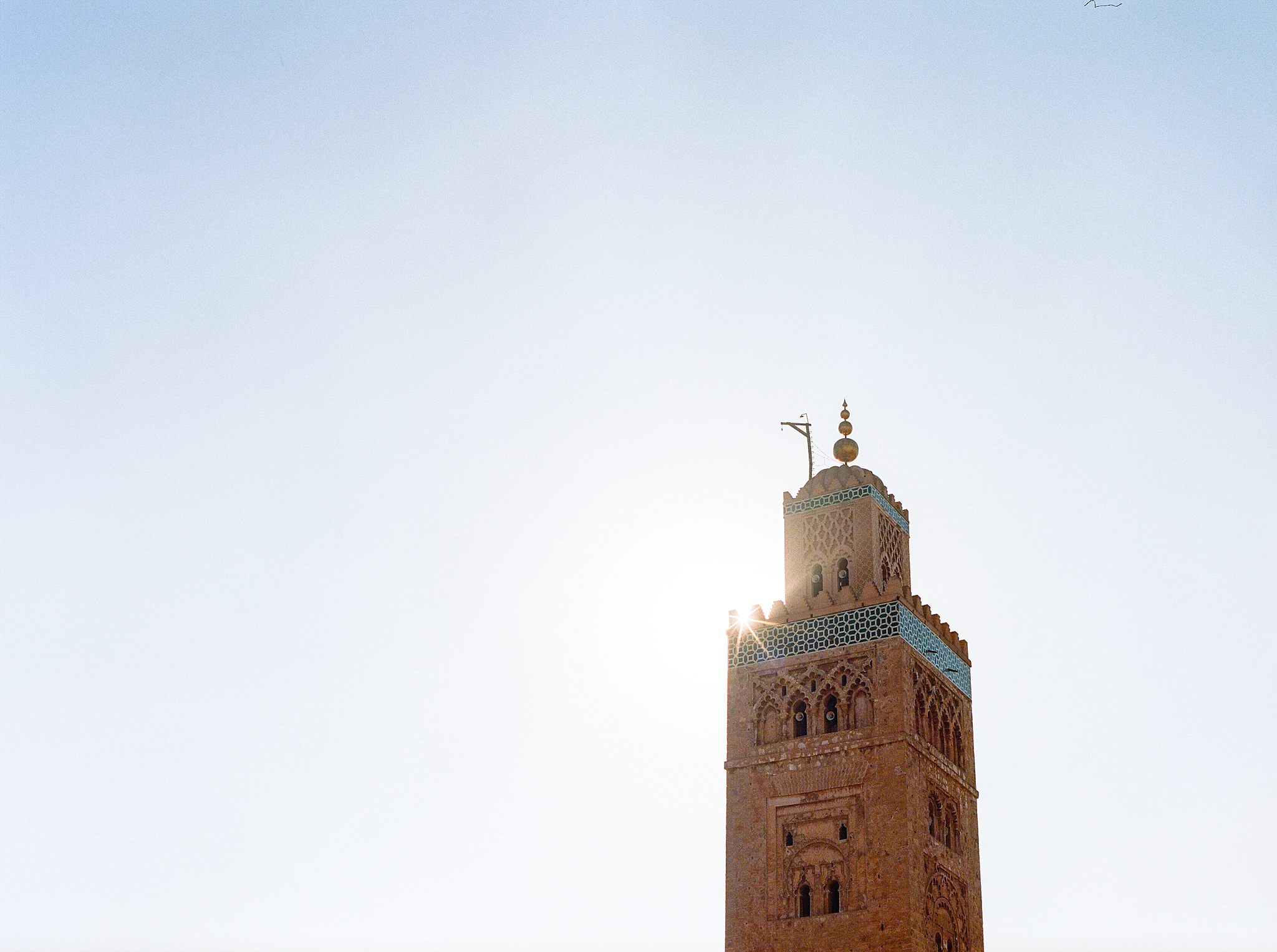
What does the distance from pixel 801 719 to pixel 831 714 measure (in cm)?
52

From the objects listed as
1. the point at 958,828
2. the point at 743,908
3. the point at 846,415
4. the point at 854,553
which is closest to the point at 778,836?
the point at 743,908

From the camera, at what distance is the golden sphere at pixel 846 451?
28.9 metres

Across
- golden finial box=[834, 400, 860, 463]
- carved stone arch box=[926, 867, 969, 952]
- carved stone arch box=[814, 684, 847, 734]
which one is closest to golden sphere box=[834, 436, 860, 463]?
golden finial box=[834, 400, 860, 463]

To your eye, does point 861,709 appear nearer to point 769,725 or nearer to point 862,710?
point 862,710

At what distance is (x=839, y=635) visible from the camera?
86.0 ft

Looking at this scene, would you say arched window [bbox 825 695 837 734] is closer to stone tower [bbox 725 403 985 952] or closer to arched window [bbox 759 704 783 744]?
stone tower [bbox 725 403 985 952]

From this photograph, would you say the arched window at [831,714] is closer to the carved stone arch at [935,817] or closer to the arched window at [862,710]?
the arched window at [862,710]

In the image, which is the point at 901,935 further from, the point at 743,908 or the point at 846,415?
the point at 846,415

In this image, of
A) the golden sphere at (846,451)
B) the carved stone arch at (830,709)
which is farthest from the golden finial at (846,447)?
the carved stone arch at (830,709)

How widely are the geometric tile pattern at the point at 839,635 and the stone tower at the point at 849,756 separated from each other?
26 mm

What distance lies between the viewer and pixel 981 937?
2559cm

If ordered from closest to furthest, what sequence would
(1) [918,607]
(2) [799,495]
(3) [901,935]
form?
(3) [901,935] < (1) [918,607] < (2) [799,495]

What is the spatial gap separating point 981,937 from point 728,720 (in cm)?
521

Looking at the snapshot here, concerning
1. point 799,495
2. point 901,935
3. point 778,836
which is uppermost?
point 799,495
